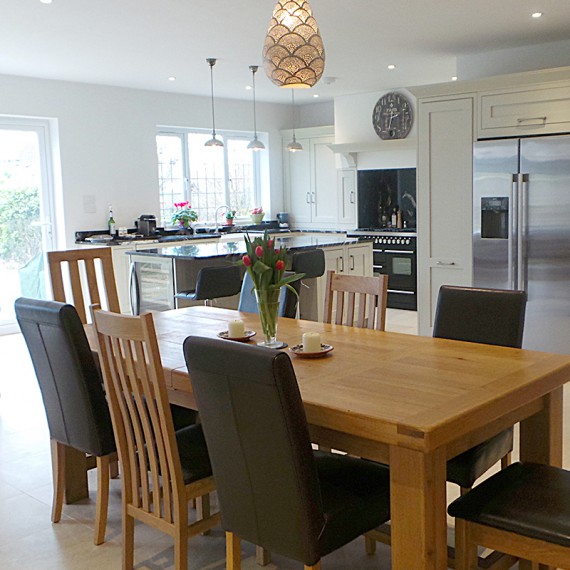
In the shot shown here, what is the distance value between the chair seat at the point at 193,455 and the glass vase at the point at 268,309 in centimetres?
45

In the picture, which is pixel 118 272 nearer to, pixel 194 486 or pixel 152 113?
pixel 152 113

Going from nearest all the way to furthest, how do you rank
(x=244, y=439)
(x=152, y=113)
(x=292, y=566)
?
(x=244, y=439) < (x=292, y=566) < (x=152, y=113)

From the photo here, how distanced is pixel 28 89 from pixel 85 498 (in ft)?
16.3

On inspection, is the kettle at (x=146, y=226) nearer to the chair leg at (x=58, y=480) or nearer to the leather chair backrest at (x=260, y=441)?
the chair leg at (x=58, y=480)

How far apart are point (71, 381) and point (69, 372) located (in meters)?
0.04

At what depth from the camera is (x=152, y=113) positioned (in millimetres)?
8039

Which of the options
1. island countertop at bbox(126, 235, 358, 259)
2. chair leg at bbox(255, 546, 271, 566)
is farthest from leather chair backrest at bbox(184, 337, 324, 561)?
island countertop at bbox(126, 235, 358, 259)

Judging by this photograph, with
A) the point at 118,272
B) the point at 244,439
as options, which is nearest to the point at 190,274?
the point at 118,272

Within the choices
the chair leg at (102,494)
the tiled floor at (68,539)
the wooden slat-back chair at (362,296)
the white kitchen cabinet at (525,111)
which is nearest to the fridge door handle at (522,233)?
the white kitchen cabinet at (525,111)

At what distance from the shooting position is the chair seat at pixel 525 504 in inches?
74.6

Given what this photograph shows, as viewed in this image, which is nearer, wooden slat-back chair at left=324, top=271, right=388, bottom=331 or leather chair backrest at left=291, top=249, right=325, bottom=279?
wooden slat-back chair at left=324, top=271, right=388, bottom=331

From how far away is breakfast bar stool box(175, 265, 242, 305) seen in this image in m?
5.20

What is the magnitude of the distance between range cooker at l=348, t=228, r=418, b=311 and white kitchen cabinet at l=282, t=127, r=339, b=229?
42.2 inches

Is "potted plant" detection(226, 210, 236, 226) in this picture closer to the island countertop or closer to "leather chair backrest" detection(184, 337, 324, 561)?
the island countertop
